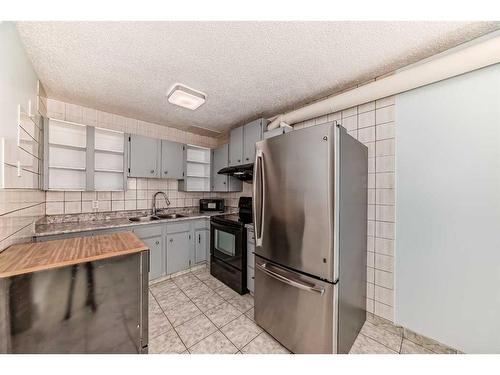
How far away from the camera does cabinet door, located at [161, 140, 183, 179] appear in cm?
284

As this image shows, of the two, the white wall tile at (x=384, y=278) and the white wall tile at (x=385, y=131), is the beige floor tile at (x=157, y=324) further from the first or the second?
the white wall tile at (x=385, y=131)

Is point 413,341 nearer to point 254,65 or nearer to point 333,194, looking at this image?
point 333,194

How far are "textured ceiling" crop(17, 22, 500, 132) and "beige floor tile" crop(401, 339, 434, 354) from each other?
7.42 feet

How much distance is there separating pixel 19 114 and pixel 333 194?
2072 millimetres

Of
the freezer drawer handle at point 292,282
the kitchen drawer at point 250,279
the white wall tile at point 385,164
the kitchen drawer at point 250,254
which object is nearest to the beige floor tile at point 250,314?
the kitchen drawer at point 250,279

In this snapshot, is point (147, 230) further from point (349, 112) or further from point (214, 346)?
point (349, 112)

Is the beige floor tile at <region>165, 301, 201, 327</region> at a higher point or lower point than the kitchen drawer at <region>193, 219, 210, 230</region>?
lower

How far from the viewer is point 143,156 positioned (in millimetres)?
2660

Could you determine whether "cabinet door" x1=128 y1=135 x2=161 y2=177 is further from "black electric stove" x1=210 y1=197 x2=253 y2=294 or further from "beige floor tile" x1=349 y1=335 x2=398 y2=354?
"beige floor tile" x1=349 y1=335 x2=398 y2=354

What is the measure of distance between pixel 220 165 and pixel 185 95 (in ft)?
4.69

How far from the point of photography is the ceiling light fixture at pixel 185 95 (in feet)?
6.00

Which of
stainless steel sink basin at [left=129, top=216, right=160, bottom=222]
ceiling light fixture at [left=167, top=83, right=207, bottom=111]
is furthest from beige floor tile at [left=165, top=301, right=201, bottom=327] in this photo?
ceiling light fixture at [left=167, top=83, right=207, bottom=111]

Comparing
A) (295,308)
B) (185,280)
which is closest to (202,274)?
(185,280)
